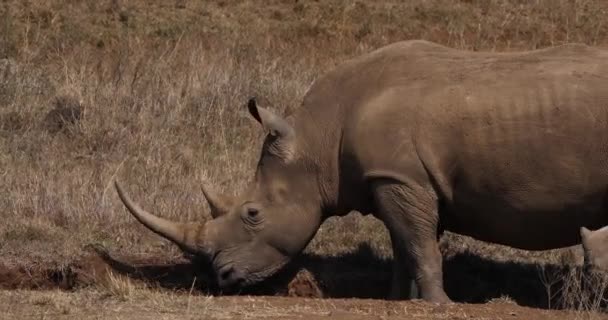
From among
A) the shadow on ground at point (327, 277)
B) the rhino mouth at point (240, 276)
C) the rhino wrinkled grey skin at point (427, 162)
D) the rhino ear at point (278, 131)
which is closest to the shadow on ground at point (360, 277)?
the shadow on ground at point (327, 277)

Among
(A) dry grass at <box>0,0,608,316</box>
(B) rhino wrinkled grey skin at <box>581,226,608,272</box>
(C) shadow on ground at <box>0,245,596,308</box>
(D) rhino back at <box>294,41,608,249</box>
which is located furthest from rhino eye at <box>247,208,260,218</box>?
(B) rhino wrinkled grey skin at <box>581,226,608,272</box>

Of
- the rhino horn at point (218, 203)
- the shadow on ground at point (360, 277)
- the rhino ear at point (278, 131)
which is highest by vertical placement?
the rhino ear at point (278, 131)

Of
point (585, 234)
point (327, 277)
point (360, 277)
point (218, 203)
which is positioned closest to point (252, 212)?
point (218, 203)

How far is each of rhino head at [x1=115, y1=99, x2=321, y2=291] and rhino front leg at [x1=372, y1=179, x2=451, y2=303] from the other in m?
0.63

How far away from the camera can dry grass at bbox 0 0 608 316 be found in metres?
11.2

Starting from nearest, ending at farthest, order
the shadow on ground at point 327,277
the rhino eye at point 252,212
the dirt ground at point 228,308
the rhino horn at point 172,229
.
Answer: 1. the dirt ground at point 228,308
2. the rhino eye at point 252,212
3. the rhino horn at point 172,229
4. the shadow on ground at point 327,277

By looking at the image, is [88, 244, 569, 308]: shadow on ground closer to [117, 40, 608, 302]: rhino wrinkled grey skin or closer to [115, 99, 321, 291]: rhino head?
[115, 99, 321, 291]: rhino head

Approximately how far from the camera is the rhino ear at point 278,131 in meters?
9.93

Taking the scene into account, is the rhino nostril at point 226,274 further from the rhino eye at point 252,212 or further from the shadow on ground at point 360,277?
the rhino eye at point 252,212

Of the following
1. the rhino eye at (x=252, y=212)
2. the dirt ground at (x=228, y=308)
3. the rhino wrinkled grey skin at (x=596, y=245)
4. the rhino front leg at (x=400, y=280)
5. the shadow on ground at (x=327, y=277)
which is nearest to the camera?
the dirt ground at (x=228, y=308)

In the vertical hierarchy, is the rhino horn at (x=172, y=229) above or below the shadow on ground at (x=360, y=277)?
above

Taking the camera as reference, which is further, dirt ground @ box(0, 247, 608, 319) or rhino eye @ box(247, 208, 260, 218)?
rhino eye @ box(247, 208, 260, 218)

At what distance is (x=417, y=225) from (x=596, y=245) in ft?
3.93

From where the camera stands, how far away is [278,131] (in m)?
9.95
